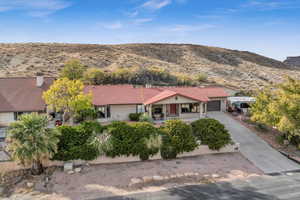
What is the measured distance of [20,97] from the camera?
30266 mm

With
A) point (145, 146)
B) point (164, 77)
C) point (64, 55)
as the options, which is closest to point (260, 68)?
point (164, 77)

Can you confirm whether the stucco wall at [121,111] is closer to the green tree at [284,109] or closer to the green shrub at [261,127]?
the green tree at [284,109]

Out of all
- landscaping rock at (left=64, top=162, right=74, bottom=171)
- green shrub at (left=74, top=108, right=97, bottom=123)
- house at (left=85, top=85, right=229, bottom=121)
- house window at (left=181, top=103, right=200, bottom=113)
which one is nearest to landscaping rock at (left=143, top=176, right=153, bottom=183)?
landscaping rock at (left=64, top=162, right=74, bottom=171)

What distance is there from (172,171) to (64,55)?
6793 cm

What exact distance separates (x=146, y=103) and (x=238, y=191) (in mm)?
17594

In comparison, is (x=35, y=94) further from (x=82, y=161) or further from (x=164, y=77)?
(x=164, y=77)

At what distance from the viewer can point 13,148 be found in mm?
18062

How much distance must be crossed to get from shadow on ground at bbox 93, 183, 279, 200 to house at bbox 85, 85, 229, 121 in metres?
15.3

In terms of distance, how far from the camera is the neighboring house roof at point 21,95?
2867 centimetres

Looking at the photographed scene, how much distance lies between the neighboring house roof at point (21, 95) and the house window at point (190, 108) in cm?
2086

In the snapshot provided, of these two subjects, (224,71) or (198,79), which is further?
(224,71)

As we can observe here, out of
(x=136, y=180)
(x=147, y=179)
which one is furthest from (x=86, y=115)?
(x=147, y=179)

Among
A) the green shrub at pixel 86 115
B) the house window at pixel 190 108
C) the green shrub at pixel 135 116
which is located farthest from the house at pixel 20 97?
the house window at pixel 190 108

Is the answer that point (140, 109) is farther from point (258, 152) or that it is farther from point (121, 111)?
point (258, 152)
